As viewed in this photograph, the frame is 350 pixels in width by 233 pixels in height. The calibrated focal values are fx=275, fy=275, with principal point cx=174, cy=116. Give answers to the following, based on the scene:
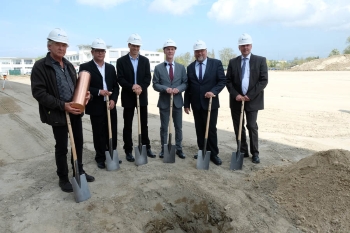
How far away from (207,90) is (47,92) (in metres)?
2.62

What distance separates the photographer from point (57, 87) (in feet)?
11.8

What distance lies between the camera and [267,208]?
349cm

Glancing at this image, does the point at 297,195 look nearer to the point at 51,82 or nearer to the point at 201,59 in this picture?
the point at 201,59

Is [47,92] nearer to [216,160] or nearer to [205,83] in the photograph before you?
[205,83]

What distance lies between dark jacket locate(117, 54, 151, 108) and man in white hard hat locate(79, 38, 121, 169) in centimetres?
14

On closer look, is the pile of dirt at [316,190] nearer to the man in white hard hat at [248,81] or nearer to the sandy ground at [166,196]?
the sandy ground at [166,196]

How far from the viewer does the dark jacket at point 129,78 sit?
486 cm

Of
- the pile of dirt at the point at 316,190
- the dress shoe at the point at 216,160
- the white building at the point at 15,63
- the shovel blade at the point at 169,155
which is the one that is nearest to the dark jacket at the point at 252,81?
the dress shoe at the point at 216,160

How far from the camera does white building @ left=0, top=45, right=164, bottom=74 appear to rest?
75562 mm

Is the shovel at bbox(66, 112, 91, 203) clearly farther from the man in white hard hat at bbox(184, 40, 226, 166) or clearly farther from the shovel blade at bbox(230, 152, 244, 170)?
the shovel blade at bbox(230, 152, 244, 170)

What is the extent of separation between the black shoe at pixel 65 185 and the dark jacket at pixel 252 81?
10.2 feet

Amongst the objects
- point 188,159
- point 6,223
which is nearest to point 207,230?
point 188,159

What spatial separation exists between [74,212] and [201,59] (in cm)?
318

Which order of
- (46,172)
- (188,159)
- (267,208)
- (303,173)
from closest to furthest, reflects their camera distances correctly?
1. (267,208)
2. (303,173)
3. (46,172)
4. (188,159)
